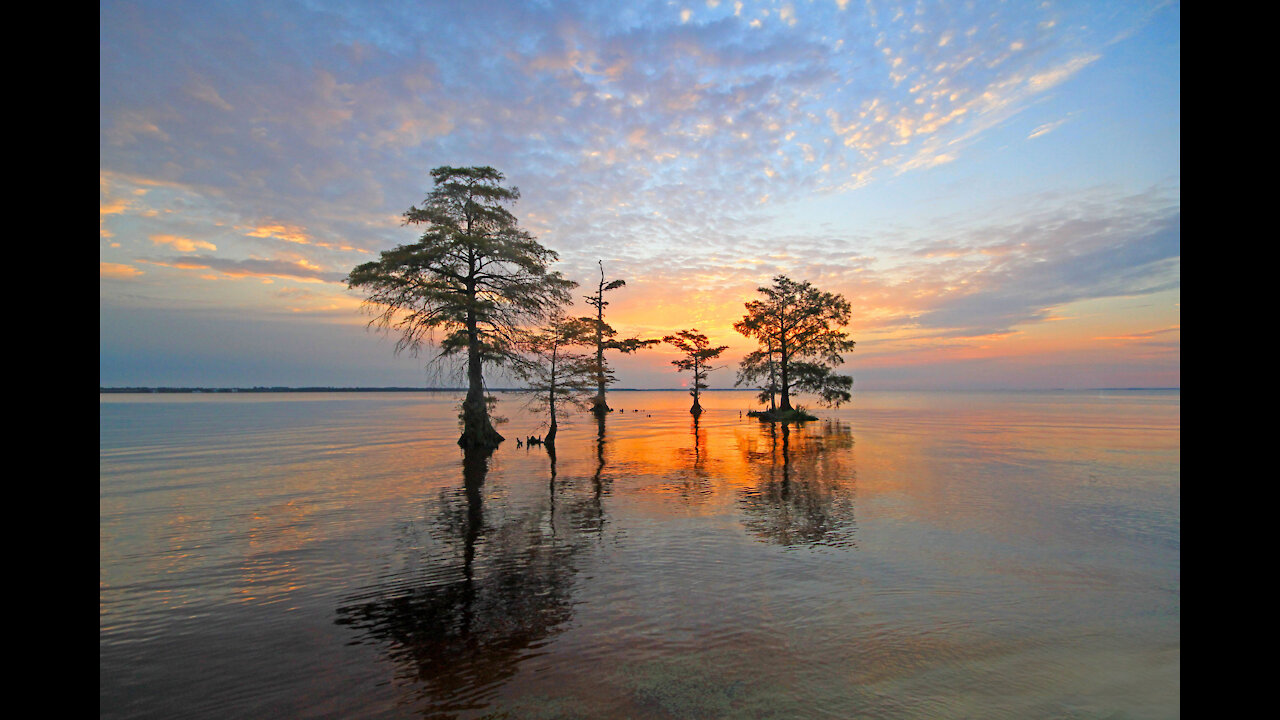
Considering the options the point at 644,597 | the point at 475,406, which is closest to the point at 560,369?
the point at 475,406

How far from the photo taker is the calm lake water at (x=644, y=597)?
689 cm

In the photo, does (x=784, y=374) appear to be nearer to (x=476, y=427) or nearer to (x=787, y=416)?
(x=787, y=416)

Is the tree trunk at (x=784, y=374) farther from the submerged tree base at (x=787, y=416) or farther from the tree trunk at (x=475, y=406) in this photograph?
the tree trunk at (x=475, y=406)

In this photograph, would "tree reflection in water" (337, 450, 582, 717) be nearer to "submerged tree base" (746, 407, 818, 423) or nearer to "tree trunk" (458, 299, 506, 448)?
"tree trunk" (458, 299, 506, 448)

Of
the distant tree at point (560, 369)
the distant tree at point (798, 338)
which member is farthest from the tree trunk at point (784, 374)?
the distant tree at point (560, 369)

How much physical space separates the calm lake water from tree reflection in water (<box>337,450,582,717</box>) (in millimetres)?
47

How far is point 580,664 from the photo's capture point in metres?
7.46

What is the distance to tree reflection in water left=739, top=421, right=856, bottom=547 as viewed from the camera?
1352 cm

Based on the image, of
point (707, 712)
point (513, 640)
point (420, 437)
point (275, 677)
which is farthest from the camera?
point (420, 437)

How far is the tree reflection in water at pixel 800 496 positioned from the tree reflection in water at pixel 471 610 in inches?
194
